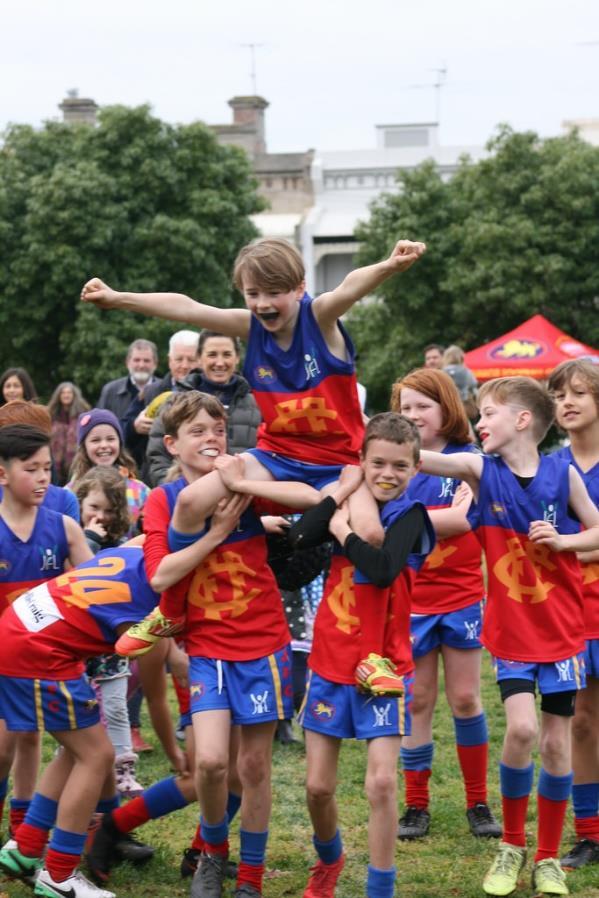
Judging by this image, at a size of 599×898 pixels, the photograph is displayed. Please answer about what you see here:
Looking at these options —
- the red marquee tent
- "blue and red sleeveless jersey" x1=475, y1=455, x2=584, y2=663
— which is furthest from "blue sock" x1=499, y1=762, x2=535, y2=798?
the red marquee tent

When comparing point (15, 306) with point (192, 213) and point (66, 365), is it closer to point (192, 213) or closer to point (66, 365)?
point (66, 365)

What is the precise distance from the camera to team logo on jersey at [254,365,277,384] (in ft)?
16.9

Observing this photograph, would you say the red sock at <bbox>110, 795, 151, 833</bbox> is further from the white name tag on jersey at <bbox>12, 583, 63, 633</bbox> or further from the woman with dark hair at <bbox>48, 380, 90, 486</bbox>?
the woman with dark hair at <bbox>48, 380, 90, 486</bbox>

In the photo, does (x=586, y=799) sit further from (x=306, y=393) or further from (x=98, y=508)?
(x=98, y=508)

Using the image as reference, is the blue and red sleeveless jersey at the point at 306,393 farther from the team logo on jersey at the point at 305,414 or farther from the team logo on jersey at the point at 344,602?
the team logo on jersey at the point at 344,602

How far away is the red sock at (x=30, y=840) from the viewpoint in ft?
17.6

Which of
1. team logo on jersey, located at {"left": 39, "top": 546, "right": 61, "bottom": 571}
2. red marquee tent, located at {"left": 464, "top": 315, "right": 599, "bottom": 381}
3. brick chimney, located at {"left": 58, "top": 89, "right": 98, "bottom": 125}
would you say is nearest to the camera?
team logo on jersey, located at {"left": 39, "top": 546, "right": 61, "bottom": 571}

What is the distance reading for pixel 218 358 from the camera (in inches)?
308

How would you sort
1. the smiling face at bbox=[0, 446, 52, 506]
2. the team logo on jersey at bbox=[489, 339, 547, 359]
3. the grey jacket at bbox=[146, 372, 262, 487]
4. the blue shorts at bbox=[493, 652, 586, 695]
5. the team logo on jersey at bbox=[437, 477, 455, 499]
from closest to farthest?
the blue shorts at bbox=[493, 652, 586, 695], the smiling face at bbox=[0, 446, 52, 506], the team logo on jersey at bbox=[437, 477, 455, 499], the grey jacket at bbox=[146, 372, 262, 487], the team logo on jersey at bbox=[489, 339, 547, 359]

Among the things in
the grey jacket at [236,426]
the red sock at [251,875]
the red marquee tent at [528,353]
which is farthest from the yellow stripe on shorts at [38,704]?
the red marquee tent at [528,353]

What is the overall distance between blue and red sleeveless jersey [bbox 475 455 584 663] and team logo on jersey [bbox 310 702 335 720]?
79 centimetres

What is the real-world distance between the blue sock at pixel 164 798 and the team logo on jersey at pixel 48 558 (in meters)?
1.00

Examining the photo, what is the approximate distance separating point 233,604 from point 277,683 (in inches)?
13.6

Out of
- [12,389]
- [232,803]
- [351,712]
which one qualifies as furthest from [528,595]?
[12,389]
